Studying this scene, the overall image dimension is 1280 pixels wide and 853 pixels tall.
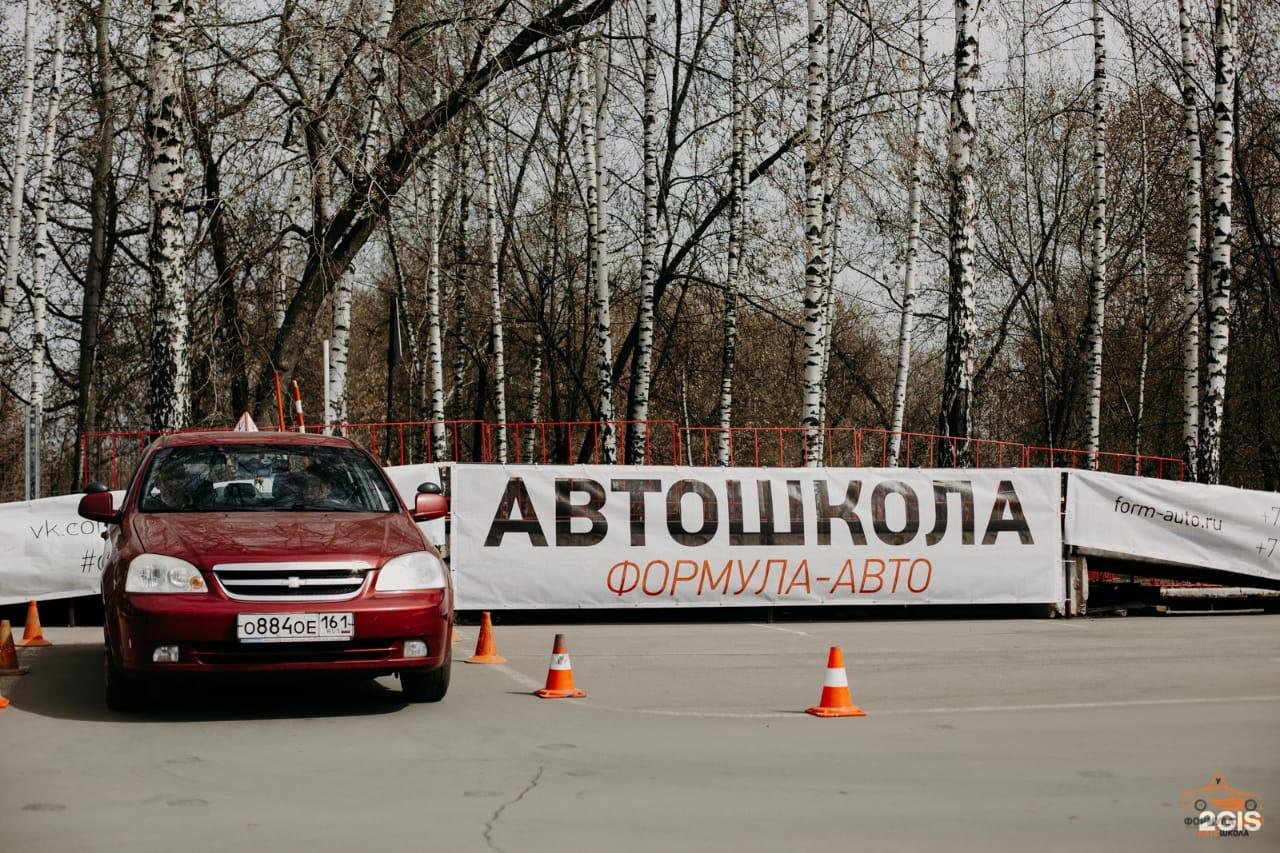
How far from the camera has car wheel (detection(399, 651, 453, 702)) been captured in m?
9.25

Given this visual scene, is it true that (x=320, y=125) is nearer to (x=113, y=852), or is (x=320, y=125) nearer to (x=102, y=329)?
(x=113, y=852)

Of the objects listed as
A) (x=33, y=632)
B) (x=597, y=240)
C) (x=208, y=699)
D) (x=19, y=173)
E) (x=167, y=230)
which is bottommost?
(x=33, y=632)

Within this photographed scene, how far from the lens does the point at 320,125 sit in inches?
603

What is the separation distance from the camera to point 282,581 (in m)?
8.44

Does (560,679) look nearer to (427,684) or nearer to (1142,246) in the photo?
(427,684)

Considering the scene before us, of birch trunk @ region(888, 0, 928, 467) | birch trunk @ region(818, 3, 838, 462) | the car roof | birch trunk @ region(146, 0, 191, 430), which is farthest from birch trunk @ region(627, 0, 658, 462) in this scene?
the car roof

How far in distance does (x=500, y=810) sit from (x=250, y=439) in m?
4.83

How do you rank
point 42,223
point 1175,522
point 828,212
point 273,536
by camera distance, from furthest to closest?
point 828,212 < point 42,223 < point 1175,522 < point 273,536

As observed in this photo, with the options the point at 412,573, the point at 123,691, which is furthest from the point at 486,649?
the point at 123,691

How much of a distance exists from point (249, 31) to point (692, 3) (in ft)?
47.6

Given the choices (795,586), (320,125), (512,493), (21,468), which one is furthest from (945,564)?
(21,468)

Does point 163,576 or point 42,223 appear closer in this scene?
point 163,576

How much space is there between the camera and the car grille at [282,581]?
8414mm

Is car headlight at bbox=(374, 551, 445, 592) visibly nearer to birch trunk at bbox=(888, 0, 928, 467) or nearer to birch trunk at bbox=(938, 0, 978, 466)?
birch trunk at bbox=(938, 0, 978, 466)
